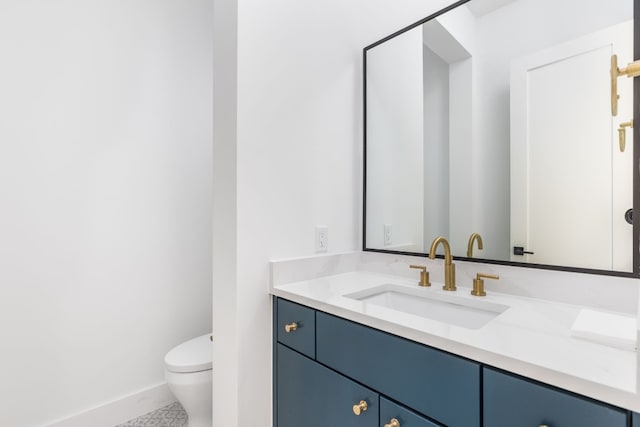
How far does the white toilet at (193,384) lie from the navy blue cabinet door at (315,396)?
478 millimetres

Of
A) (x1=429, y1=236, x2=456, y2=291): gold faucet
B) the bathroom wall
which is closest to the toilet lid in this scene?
the bathroom wall

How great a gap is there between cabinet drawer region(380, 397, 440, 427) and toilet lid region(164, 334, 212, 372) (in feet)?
3.22

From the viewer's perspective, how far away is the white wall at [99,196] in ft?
4.84

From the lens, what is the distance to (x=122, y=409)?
1730 millimetres

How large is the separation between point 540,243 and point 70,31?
2.31m

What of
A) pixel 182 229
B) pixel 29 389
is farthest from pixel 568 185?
pixel 29 389

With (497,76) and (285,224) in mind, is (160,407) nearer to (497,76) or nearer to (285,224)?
(285,224)

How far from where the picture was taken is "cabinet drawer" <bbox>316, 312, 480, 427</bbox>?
27.1 inches

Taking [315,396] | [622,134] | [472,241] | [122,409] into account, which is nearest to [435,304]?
[472,241]

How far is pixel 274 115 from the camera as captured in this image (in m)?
1.24

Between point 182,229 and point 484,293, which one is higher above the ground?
point 182,229

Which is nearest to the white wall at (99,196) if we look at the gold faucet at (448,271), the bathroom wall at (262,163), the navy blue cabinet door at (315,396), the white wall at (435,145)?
the bathroom wall at (262,163)

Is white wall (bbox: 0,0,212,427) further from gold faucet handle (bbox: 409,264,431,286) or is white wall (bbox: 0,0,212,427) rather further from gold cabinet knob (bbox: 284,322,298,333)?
gold faucet handle (bbox: 409,264,431,286)

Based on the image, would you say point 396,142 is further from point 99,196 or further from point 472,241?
point 99,196
